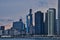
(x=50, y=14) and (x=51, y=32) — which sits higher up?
(x=50, y=14)

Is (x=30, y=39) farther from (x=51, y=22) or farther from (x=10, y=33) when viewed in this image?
(x=51, y=22)

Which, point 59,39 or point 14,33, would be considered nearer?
point 59,39

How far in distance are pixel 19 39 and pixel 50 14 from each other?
20177 millimetres

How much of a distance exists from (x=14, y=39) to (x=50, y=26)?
19.6 meters

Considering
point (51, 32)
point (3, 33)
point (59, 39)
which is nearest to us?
point (59, 39)

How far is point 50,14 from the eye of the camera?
67.1 meters

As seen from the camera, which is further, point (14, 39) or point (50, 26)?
point (50, 26)

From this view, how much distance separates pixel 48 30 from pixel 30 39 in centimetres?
1864

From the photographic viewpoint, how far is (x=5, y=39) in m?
A: 47.8

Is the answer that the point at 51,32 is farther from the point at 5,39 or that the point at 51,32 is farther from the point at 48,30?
the point at 5,39

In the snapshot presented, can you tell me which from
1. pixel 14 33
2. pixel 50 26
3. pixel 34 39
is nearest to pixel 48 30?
pixel 50 26

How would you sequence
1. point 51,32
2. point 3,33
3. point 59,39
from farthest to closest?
point 51,32
point 3,33
point 59,39

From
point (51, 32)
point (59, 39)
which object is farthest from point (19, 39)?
point (51, 32)

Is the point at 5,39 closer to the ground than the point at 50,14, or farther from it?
closer to the ground
